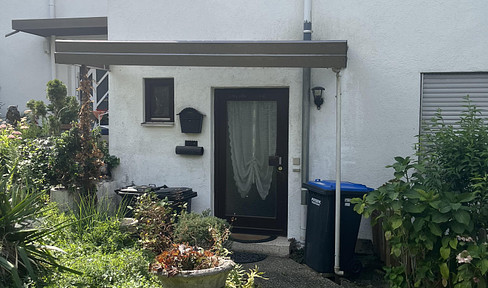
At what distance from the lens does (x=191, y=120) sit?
299 inches

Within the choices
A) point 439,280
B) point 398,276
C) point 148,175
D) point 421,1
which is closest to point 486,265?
point 439,280

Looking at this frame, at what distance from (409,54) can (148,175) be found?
4.47 m

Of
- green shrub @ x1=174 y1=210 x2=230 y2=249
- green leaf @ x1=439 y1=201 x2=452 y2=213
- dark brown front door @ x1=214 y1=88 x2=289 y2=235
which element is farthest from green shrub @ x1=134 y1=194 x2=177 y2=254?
green leaf @ x1=439 y1=201 x2=452 y2=213

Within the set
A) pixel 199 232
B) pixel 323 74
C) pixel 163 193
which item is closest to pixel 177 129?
pixel 163 193

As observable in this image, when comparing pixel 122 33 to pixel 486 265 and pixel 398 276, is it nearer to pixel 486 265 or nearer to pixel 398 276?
pixel 398 276

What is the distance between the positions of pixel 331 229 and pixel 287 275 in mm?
821

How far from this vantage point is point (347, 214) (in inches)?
245

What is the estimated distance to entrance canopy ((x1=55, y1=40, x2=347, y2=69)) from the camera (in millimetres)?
6141

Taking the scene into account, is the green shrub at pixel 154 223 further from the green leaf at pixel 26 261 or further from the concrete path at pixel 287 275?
the green leaf at pixel 26 261

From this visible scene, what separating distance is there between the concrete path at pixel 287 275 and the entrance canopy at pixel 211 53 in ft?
8.81

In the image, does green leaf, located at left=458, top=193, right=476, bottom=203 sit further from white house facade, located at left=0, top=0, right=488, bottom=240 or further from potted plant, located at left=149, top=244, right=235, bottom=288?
white house facade, located at left=0, top=0, right=488, bottom=240

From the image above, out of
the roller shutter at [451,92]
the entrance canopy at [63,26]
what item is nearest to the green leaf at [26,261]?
the roller shutter at [451,92]

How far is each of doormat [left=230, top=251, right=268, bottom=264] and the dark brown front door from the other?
32.0 inches

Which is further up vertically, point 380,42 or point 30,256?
point 380,42
